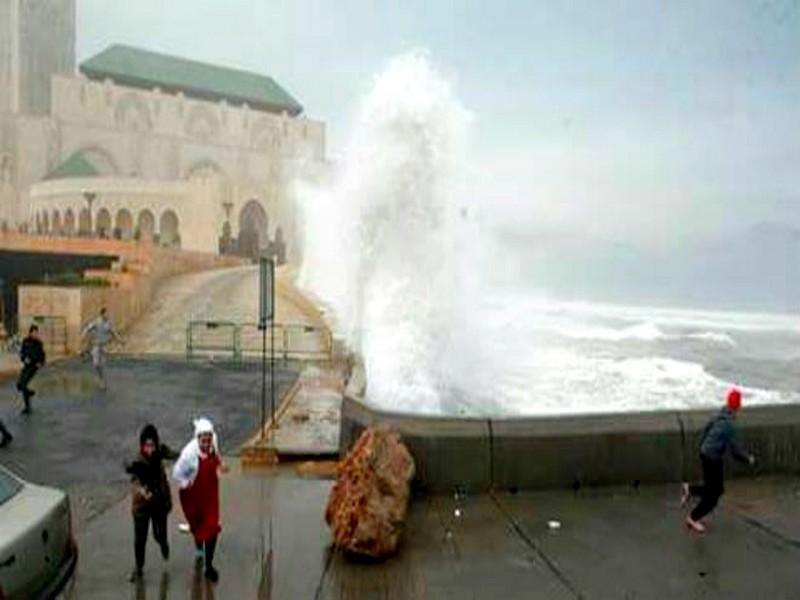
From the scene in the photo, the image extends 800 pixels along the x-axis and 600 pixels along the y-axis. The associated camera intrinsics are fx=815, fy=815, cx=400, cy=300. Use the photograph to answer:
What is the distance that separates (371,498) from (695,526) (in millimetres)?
3019

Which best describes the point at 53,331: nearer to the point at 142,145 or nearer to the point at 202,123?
the point at 142,145

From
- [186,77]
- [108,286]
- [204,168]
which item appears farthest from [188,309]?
[186,77]

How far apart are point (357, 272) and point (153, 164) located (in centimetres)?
7813

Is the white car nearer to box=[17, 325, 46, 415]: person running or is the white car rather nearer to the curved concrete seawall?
the curved concrete seawall

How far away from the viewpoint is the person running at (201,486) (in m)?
6.36

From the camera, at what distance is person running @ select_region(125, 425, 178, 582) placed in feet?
21.2

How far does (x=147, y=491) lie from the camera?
6496 millimetres

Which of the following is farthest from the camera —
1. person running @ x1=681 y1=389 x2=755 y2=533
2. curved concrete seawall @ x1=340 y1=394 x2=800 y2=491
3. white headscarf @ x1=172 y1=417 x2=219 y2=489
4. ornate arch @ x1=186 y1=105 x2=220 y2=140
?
ornate arch @ x1=186 y1=105 x2=220 y2=140

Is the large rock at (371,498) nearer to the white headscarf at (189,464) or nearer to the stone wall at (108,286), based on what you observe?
the white headscarf at (189,464)

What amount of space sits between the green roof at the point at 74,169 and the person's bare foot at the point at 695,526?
281 feet

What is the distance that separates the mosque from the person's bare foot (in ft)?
225

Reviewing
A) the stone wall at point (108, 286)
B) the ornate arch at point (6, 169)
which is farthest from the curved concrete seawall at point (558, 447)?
the ornate arch at point (6, 169)

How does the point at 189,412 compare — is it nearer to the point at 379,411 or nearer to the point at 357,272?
the point at 379,411

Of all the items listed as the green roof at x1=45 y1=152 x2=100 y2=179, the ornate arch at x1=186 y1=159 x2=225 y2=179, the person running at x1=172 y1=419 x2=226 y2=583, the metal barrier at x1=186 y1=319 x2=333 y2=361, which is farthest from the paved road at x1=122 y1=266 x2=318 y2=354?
the ornate arch at x1=186 y1=159 x2=225 y2=179
